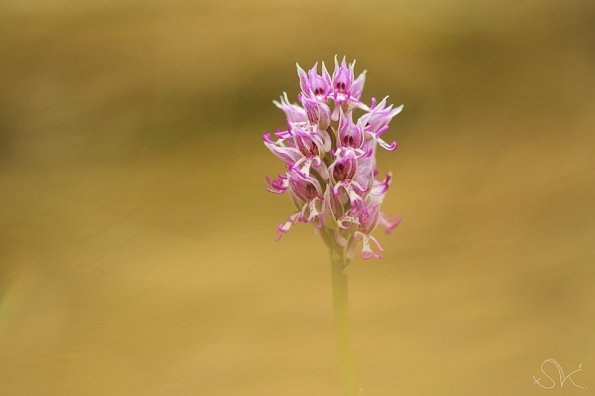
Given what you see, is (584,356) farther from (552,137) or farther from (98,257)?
(98,257)

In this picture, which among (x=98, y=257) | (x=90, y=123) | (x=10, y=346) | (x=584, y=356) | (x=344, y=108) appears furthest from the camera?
(x=90, y=123)

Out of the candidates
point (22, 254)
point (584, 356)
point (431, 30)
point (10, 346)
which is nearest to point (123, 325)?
point (10, 346)

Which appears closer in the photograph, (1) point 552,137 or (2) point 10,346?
(2) point 10,346
